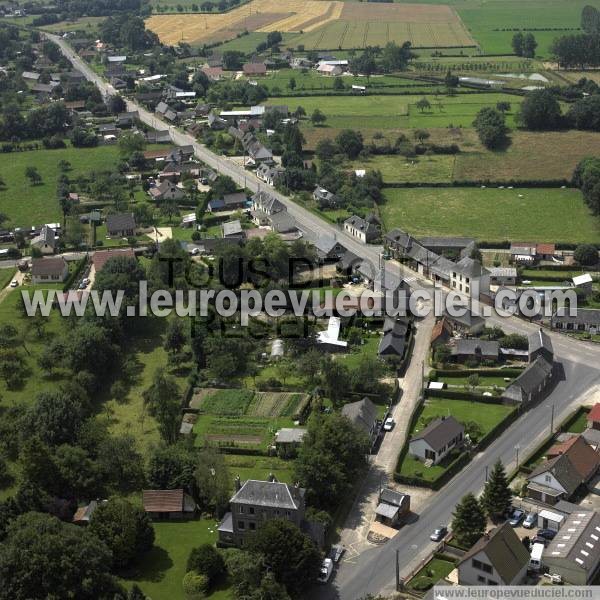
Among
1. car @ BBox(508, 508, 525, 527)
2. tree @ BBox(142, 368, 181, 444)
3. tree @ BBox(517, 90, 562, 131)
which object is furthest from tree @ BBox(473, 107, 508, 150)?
car @ BBox(508, 508, 525, 527)

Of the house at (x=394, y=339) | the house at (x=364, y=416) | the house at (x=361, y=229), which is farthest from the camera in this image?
the house at (x=361, y=229)

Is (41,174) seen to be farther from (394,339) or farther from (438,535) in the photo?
(438,535)

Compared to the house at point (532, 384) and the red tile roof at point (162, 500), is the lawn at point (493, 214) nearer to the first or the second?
the house at point (532, 384)

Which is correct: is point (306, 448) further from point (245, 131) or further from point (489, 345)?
point (245, 131)

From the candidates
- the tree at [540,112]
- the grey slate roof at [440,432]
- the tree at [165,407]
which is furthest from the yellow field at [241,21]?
the grey slate roof at [440,432]

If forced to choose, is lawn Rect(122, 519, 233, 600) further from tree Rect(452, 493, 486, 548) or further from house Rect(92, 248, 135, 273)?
house Rect(92, 248, 135, 273)

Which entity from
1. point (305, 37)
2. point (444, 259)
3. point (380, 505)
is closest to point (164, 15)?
point (305, 37)
